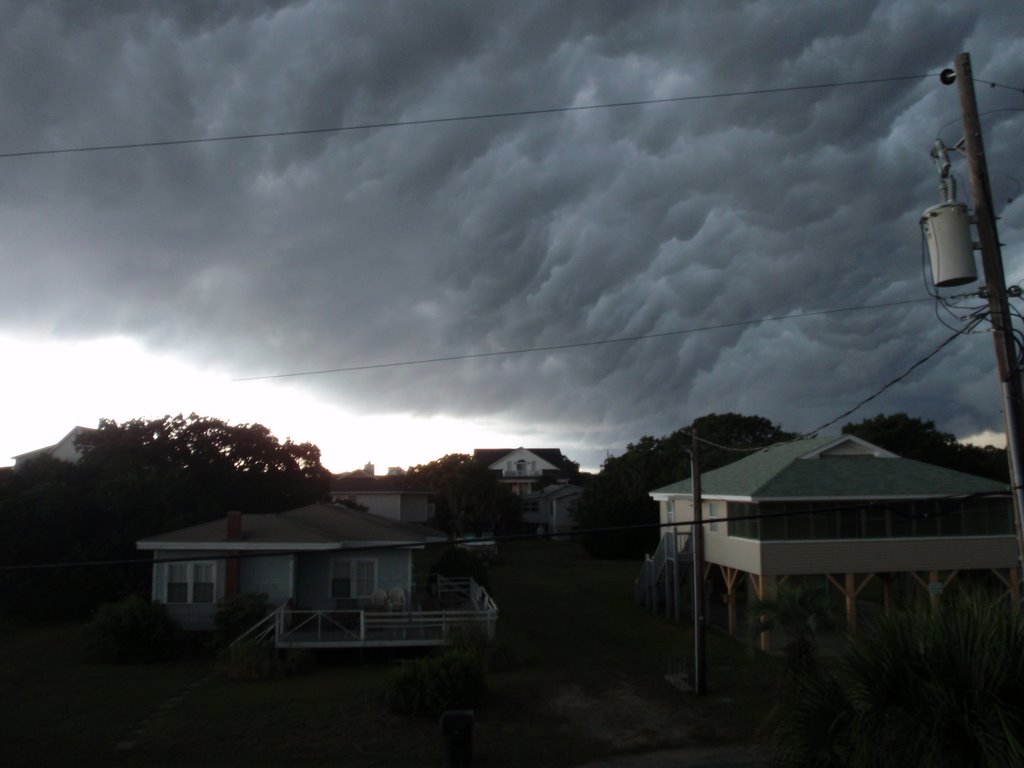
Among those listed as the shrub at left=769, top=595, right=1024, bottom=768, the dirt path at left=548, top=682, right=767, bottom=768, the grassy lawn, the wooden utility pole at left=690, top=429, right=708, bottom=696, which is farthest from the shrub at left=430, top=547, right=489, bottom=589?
the shrub at left=769, top=595, right=1024, bottom=768

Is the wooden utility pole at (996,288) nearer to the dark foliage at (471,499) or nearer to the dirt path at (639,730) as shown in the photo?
the dirt path at (639,730)

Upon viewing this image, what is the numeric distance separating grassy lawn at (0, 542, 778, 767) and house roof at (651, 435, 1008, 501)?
508 cm

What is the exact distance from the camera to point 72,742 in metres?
15.6

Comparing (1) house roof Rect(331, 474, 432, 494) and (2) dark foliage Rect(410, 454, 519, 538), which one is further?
(2) dark foliage Rect(410, 454, 519, 538)

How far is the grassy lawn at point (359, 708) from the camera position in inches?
591

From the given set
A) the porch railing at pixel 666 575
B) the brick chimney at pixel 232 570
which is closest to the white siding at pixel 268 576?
the brick chimney at pixel 232 570

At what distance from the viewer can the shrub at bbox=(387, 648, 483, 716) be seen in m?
17.1

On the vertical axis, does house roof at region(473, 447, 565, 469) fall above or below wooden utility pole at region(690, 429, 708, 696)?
above

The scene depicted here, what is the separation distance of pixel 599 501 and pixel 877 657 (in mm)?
50903

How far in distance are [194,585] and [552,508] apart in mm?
55294

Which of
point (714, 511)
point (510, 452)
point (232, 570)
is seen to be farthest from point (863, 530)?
point (510, 452)

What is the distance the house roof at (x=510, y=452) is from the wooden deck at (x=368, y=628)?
7778 centimetres

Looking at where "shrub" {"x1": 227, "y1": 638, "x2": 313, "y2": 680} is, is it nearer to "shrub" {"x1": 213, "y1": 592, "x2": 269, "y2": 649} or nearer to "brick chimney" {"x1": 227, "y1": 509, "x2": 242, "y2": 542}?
"shrub" {"x1": 213, "y1": 592, "x2": 269, "y2": 649}

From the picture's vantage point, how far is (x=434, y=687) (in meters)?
17.1
